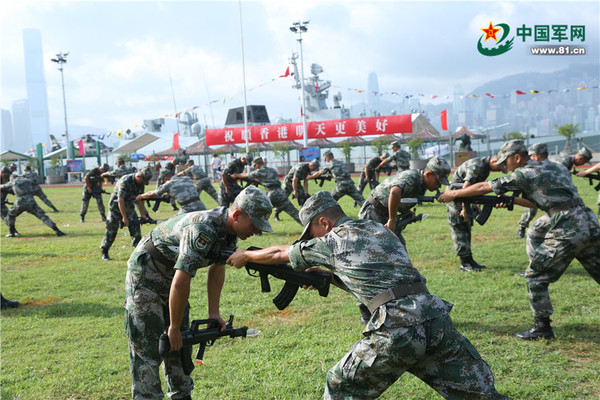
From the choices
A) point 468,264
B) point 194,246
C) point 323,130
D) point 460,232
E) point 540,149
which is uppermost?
point 323,130

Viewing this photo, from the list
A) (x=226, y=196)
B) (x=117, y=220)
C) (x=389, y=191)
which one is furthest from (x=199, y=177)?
(x=389, y=191)

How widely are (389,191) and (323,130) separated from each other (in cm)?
3629

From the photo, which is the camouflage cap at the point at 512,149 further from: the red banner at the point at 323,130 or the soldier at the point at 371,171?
the red banner at the point at 323,130

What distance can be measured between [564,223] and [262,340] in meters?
3.67

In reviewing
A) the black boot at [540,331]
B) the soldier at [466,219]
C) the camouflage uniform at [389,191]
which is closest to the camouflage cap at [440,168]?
the camouflage uniform at [389,191]

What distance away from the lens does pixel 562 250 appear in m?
5.38

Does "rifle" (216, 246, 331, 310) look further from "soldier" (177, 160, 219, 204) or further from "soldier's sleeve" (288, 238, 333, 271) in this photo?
"soldier" (177, 160, 219, 204)

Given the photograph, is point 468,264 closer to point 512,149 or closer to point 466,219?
point 466,219

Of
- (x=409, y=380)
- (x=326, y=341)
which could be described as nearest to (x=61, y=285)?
(x=326, y=341)

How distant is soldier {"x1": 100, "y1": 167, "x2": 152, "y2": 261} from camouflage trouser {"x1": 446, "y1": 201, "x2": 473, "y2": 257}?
234 inches

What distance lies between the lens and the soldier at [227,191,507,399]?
2.86m

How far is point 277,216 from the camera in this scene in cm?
1549

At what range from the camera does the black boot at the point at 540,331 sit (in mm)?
5508

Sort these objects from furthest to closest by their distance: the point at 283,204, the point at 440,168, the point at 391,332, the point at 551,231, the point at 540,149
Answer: the point at 283,204 → the point at 540,149 → the point at 440,168 → the point at 551,231 → the point at 391,332
